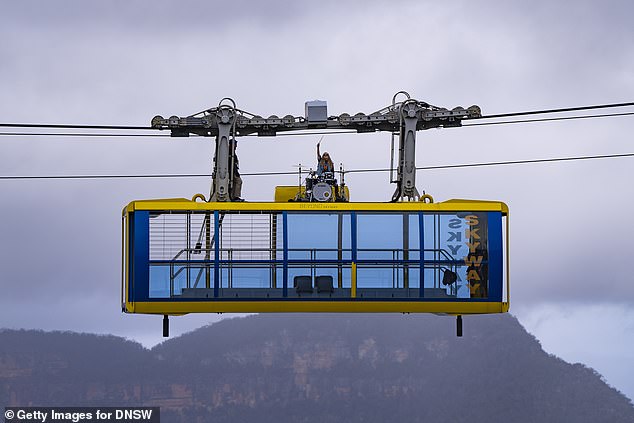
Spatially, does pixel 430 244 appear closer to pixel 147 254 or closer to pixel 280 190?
pixel 280 190

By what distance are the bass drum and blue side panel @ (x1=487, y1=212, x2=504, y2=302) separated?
4.41 m

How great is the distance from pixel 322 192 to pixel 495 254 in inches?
194

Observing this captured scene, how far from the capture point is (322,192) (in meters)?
28.7

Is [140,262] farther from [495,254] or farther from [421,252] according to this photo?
[495,254]

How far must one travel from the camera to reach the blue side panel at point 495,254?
26938mm

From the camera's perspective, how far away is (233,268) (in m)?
26.6

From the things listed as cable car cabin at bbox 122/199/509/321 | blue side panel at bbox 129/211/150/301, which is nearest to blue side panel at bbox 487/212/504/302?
cable car cabin at bbox 122/199/509/321

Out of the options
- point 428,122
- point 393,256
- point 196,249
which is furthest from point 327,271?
point 428,122

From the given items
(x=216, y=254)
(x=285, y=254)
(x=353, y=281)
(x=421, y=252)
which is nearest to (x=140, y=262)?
(x=216, y=254)

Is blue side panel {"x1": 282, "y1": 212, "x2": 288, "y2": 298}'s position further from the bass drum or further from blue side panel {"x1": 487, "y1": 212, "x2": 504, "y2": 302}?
blue side panel {"x1": 487, "y1": 212, "x2": 504, "y2": 302}

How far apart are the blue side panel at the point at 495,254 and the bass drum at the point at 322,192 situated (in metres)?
4.41

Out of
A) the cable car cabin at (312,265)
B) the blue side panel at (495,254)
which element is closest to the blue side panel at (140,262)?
the cable car cabin at (312,265)

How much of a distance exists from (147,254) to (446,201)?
759 centimetres

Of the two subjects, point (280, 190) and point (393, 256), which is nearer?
point (393, 256)
